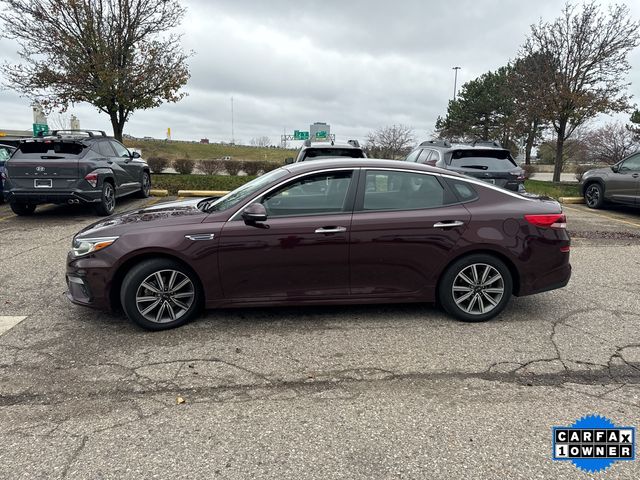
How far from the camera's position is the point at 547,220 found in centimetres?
432

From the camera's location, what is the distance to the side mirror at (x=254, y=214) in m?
3.91

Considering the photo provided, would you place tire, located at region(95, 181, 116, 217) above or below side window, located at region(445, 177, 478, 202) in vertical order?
below

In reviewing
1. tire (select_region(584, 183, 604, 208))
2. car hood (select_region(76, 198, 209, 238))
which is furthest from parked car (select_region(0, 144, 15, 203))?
tire (select_region(584, 183, 604, 208))

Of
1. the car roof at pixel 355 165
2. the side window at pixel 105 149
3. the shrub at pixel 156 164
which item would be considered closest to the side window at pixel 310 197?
the car roof at pixel 355 165

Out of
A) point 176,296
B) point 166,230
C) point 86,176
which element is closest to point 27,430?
point 176,296

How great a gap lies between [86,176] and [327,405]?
779 cm

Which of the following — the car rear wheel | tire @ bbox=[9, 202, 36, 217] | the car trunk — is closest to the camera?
the car trunk

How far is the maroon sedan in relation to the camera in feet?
13.1

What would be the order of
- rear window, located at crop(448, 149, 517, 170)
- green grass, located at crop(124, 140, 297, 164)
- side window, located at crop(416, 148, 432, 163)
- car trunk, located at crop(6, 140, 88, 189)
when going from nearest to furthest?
1. car trunk, located at crop(6, 140, 88, 189)
2. rear window, located at crop(448, 149, 517, 170)
3. side window, located at crop(416, 148, 432, 163)
4. green grass, located at crop(124, 140, 297, 164)

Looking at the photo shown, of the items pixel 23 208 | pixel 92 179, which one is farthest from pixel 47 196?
pixel 23 208

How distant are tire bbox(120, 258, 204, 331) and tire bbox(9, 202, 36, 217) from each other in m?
7.11

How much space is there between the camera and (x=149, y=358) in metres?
3.60

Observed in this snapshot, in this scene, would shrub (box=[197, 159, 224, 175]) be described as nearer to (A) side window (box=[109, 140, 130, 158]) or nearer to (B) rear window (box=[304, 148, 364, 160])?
(A) side window (box=[109, 140, 130, 158])

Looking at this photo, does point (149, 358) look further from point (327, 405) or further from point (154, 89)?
point (154, 89)
